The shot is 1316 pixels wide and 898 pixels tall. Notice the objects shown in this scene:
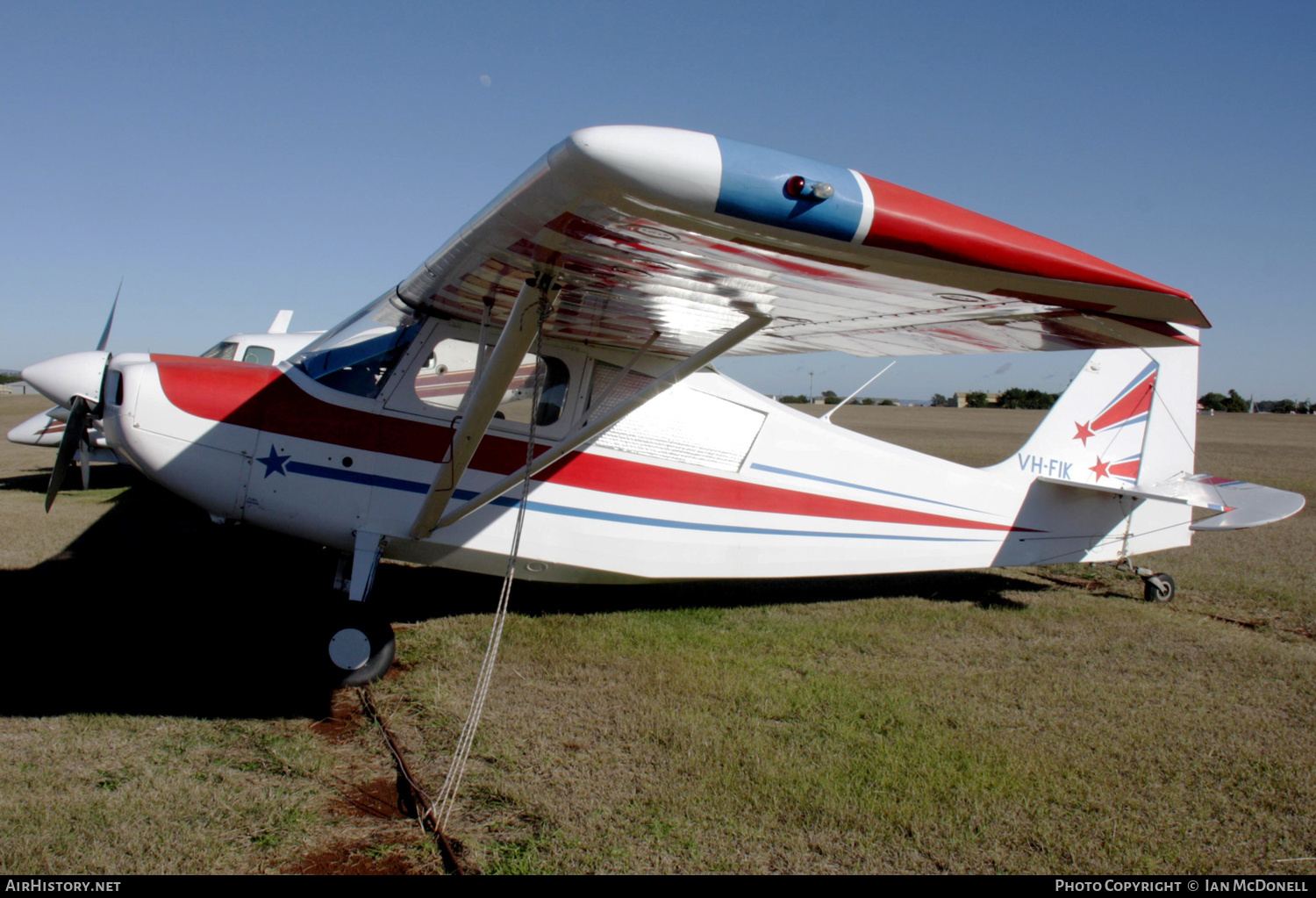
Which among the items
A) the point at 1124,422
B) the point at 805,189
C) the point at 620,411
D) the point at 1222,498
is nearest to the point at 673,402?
the point at 620,411

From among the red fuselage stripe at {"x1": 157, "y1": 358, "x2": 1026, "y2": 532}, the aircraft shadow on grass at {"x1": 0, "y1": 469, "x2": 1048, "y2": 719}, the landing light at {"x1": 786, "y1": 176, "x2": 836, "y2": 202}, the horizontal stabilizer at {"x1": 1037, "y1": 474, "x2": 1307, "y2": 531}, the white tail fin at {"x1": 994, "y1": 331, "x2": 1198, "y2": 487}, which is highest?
the landing light at {"x1": 786, "y1": 176, "x2": 836, "y2": 202}

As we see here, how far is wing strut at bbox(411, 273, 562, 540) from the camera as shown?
346 centimetres

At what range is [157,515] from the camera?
975 centimetres

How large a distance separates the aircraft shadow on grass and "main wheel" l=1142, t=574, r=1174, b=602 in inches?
38.7

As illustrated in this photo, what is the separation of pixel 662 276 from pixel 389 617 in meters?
3.90

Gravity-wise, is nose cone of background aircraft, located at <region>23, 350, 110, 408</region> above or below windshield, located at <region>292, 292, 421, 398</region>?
below

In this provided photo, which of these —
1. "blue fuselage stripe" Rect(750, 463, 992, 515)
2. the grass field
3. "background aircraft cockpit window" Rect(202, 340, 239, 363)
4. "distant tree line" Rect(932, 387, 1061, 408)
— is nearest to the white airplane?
"background aircraft cockpit window" Rect(202, 340, 239, 363)

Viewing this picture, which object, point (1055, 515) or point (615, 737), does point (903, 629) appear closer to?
point (1055, 515)

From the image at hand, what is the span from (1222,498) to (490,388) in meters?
6.20

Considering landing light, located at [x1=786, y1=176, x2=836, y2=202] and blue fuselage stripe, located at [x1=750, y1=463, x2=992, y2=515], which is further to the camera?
blue fuselage stripe, located at [x1=750, y1=463, x2=992, y2=515]

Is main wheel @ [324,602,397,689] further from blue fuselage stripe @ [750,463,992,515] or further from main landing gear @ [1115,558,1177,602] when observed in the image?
main landing gear @ [1115,558,1177,602]

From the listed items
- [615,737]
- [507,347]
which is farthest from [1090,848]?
[507,347]

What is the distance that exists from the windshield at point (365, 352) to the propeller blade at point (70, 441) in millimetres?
1579
